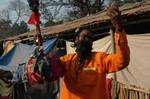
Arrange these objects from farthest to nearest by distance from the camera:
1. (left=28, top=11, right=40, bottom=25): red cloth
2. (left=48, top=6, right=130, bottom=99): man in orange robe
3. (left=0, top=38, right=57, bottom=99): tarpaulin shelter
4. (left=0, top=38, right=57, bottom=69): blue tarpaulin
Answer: (left=0, top=38, right=57, bottom=69): blue tarpaulin, (left=0, top=38, right=57, bottom=99): tarpaulin shelter, (left=28, top=11, right=40, bottom=25): red cloth, (left=48, top=6, right=130, bottom=99): man in orange robe

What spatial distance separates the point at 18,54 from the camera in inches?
523

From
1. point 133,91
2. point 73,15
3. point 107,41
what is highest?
point 107,41

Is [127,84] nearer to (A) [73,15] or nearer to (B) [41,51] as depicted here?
(B) [41,51]

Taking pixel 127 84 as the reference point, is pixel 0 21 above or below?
below

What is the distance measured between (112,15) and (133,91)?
5.36 meters

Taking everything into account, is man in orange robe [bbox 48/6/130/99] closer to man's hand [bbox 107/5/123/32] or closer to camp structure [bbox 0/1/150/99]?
man's hand [bbox 107/5/123/32]

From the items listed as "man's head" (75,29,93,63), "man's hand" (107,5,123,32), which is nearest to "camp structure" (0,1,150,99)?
"man's head" (75,29,93,63)

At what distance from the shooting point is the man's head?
5.04m

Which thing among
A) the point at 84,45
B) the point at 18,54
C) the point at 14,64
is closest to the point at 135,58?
the point at 14,64

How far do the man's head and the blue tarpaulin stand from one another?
290 inches

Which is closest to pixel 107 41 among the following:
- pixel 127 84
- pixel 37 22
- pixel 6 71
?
pixel 127 84

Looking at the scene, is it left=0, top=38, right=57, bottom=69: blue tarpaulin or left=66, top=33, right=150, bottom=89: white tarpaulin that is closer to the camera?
left=66, top=33, right=150, bottom=89: white tarpaulin

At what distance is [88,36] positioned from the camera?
199 inches

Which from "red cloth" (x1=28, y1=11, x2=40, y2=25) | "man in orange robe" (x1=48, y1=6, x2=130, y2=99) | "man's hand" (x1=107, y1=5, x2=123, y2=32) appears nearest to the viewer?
"man's hand" (x1=107, y1=5, x2=123, y2=32)
